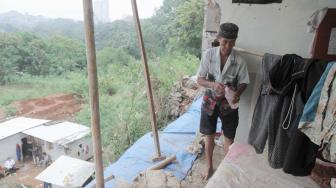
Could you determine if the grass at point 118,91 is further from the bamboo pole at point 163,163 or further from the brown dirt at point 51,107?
the bamboo pole at point 163,163

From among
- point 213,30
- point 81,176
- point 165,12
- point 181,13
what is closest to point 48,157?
point 81,176

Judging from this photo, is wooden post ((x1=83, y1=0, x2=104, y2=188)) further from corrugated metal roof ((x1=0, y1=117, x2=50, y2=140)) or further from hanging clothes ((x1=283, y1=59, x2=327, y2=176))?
corrugated metal roof ((x1=0, y1=117, x2=50, y2=140))

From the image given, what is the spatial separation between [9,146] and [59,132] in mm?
1349

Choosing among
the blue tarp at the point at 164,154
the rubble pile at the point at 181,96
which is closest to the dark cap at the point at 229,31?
the blue tarp at the point at 164,154

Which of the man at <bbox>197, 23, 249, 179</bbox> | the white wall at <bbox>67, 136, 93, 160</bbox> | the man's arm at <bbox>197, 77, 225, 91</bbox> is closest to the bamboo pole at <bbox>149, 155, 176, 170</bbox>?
the man at <bbox>197, 23, 249, 179</bbox>

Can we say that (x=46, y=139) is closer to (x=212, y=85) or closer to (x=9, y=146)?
(x=9, y=146)

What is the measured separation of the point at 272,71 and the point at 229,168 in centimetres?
75

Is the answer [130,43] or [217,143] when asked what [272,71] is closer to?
[217,143]

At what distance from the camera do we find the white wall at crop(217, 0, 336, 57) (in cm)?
226

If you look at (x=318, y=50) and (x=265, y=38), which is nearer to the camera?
(x=318, y=50)

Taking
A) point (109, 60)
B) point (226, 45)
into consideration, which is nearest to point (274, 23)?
point (226, 45)

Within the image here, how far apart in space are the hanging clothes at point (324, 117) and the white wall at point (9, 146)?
693 cm

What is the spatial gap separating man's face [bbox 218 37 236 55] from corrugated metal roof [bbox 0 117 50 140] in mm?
6145

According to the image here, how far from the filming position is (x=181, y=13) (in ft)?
38.5
